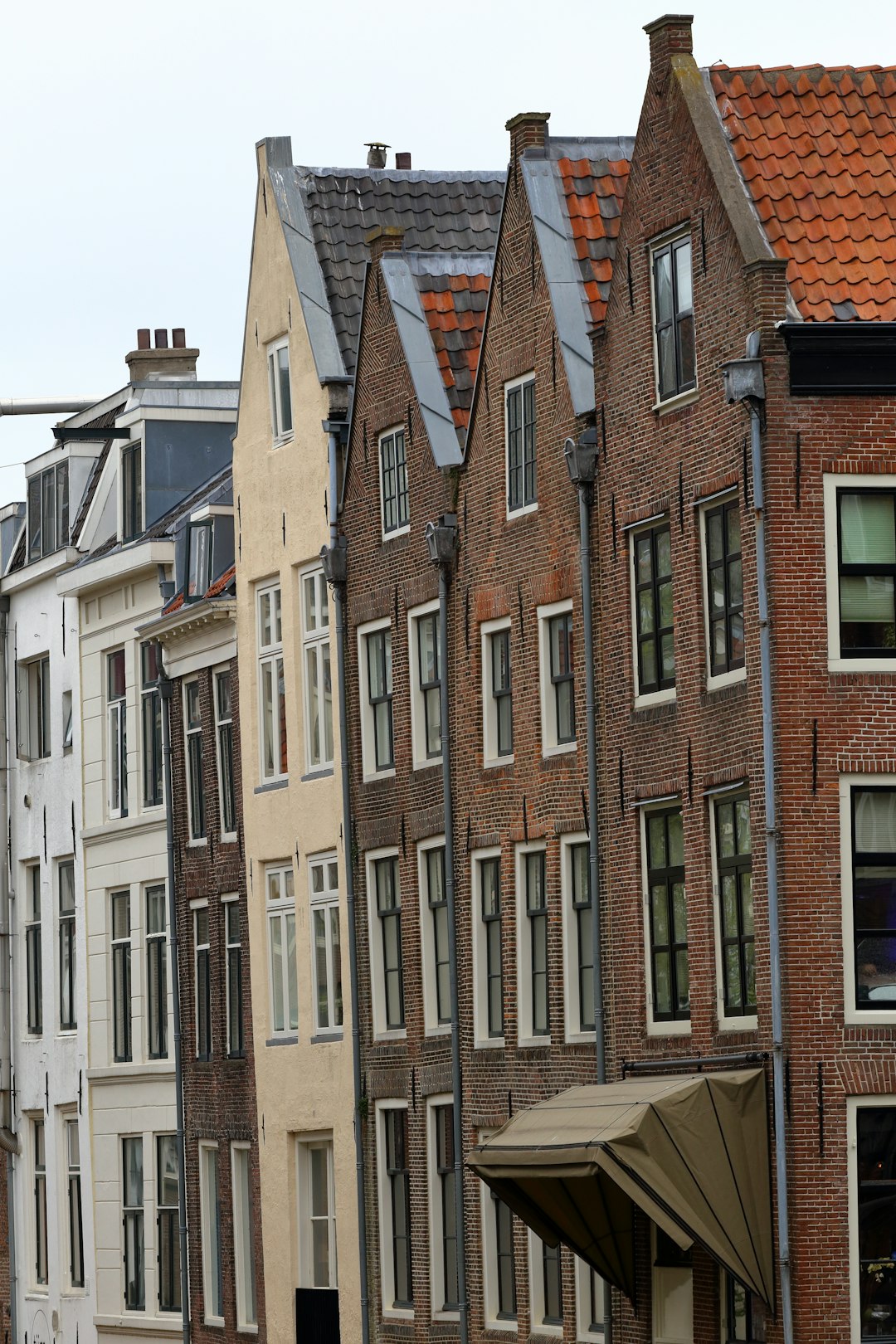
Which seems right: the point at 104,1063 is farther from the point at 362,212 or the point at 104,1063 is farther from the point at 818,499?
the point at 818,499

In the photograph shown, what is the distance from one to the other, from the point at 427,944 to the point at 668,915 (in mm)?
6598

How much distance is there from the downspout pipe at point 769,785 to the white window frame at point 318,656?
12.0 meters

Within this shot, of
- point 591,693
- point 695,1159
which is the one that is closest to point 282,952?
point 591,693

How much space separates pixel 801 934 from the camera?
2744 cm

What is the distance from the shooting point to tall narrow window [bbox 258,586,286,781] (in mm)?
40688

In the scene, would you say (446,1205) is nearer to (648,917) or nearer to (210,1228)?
(648,917)

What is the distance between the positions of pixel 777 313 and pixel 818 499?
5.68 feet

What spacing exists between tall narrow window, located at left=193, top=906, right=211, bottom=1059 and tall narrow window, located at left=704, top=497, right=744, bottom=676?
16.1 metres

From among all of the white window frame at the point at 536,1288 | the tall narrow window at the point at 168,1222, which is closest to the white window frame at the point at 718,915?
the white window frame at the point at 536,1288

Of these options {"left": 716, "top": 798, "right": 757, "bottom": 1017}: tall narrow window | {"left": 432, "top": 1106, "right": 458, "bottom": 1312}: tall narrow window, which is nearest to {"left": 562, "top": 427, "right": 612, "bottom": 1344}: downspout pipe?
{"left": 716, "top": 798, "right": 757, "bottom": 1017}: tall narrow window

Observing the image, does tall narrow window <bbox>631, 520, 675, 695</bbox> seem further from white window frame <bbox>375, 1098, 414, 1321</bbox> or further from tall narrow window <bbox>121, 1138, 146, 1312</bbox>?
tall narrow window <bbox>121, 1138, 146, 1312</bbox>

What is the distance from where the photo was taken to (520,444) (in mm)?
33844

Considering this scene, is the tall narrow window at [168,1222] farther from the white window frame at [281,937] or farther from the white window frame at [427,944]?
the white window frame at [427,944]

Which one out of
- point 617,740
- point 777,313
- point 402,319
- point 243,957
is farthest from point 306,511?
point 777,313
